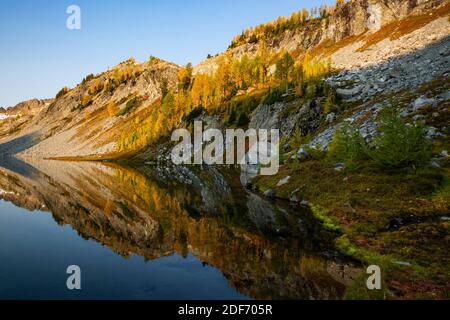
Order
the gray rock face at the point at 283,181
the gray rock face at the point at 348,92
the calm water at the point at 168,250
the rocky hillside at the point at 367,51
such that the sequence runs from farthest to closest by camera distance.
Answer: the gray rock face at the point at 348,92 → the rocky hillside at the point at 367,51 → the gray rock face at the point at 283,181 → the calm water at the point at 168,250

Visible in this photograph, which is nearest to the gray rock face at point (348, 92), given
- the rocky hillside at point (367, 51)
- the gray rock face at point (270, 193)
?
the rocky hillside at point (367, 51)

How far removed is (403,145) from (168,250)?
973 inches

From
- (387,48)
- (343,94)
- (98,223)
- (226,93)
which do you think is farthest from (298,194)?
(226,93)

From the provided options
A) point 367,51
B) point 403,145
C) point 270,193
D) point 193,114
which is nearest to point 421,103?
point 403,145

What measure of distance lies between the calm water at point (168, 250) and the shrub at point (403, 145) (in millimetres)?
10696

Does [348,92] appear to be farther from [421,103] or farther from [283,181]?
[283,181]

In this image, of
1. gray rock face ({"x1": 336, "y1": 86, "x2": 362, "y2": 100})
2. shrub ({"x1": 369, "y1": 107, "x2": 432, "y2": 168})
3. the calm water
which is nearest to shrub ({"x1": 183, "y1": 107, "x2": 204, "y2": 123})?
gray rock face ({"x1": 336, "y1": 86, "x2": 362, "y2": 100})

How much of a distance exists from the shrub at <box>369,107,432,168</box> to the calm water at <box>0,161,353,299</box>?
35.1 feet

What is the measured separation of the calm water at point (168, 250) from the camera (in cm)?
1780

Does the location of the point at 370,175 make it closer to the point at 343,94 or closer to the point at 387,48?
the point at 343,94

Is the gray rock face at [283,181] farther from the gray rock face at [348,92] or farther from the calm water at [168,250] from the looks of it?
the gray rock face at [348,92]

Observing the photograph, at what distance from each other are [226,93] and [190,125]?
21.8m

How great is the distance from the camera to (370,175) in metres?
36.1

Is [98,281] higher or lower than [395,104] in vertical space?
lower
